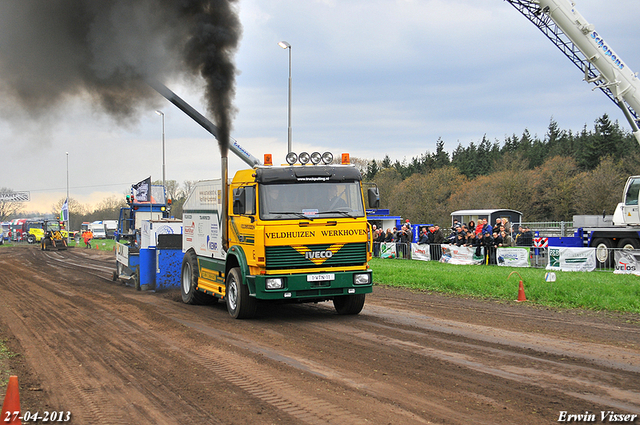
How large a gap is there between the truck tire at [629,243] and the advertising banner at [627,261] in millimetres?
2926

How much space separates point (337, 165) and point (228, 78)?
15.0 ft

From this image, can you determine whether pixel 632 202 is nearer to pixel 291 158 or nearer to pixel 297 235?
pixel 291 158

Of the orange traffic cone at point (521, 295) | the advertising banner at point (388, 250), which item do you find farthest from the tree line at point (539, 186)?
the orange traffic cone at point (521, 295)

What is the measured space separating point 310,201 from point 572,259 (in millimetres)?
12352

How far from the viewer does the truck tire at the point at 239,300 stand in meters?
11.1

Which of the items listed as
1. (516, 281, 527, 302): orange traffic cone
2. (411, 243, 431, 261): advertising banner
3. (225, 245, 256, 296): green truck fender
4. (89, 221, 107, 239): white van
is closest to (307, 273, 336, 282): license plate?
(225, 245, 256, 296): green truck fender

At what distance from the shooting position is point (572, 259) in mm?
19109

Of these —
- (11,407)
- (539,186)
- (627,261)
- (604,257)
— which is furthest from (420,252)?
(539,186)

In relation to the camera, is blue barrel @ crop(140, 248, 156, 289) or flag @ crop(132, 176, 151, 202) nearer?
blue barrel @ crop(140, 248, 156, 289)

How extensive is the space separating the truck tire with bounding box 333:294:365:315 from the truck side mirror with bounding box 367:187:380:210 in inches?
79.0

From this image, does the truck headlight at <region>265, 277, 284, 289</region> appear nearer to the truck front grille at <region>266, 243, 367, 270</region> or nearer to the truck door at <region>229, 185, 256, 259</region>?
the truck front grille at <region>266, 243, 367, 270</region>

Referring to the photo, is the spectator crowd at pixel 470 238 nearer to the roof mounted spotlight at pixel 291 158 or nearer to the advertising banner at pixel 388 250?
the advertising banner at pixel 388 250

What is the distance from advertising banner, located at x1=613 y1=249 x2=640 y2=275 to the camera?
18016 millimetres

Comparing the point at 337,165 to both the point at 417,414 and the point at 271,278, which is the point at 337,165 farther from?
the point at 417,414
